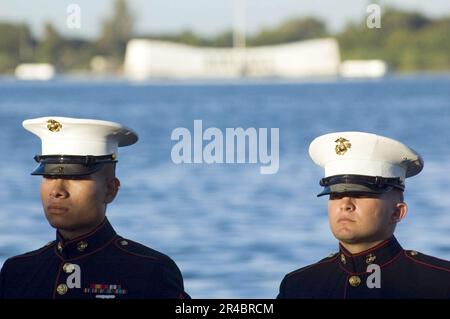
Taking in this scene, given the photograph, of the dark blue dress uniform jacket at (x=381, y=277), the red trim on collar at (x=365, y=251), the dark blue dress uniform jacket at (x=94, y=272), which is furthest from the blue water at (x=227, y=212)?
the red trim on collar at (x=365, y=251)

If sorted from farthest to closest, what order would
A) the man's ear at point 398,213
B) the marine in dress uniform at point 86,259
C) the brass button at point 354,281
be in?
the marine in dress uniform at point 86,259, the brass button at point 354,281, the man's ear at point 398,213

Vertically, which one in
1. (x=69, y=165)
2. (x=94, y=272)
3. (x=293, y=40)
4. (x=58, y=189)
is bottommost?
(x=94, y=272)

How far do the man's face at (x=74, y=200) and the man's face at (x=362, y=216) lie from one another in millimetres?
1297

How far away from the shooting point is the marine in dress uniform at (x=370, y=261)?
773 centimetres

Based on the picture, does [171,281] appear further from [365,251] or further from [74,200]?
[365,251]

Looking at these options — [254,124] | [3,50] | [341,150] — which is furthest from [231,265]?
[3,50]

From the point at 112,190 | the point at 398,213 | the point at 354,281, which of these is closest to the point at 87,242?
the point at 112,190

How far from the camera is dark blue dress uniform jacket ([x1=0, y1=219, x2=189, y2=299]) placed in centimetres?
811

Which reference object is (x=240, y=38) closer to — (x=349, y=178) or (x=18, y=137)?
(x=18, y=137)

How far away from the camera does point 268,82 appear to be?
591ft

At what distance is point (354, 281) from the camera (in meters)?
7.81

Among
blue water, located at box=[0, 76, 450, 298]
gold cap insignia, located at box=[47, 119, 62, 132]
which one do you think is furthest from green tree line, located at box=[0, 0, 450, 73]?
gold cap insignia, located at box=[47, 119, 62, 132]

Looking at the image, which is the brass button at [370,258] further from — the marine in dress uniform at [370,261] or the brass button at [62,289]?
the brass button at [62,289]

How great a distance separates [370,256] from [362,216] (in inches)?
13.4
